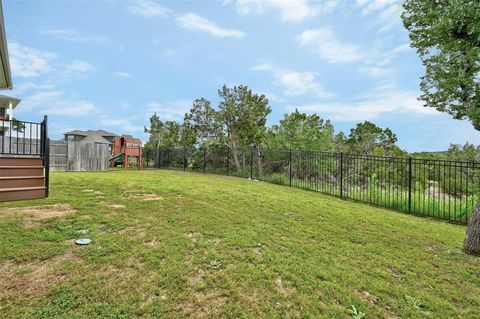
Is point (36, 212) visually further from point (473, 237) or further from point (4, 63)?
point (473, 237)

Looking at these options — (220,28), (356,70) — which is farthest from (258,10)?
(356,70)

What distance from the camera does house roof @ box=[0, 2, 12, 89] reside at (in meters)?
4.90

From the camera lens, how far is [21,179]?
5.61 m

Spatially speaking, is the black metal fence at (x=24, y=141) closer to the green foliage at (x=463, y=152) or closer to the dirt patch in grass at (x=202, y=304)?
the dirt patch in grass at (x=202, y=304)

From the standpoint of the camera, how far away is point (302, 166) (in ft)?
37.2

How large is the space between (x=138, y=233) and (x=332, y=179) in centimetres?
822

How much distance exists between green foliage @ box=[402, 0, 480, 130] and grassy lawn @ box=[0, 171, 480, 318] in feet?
10.8

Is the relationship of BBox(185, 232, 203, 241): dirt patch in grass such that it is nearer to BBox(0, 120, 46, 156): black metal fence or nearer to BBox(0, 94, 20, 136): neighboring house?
BBox(0, 120, 46, 156): black metal fence

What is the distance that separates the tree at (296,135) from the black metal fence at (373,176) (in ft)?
6.87

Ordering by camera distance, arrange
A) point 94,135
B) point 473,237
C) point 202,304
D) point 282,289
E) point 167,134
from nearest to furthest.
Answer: point 202,304, point 282,289, point 473,237, point 167,134, point 94,135

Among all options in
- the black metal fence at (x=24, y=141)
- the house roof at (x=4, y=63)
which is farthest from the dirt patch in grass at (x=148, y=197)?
the house roof at (x=4, y=63)

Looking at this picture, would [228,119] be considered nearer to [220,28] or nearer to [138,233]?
[220,28]

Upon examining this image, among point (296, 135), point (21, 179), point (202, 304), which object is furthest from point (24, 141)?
point (296, 135)

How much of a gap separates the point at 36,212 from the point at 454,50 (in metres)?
8.88
